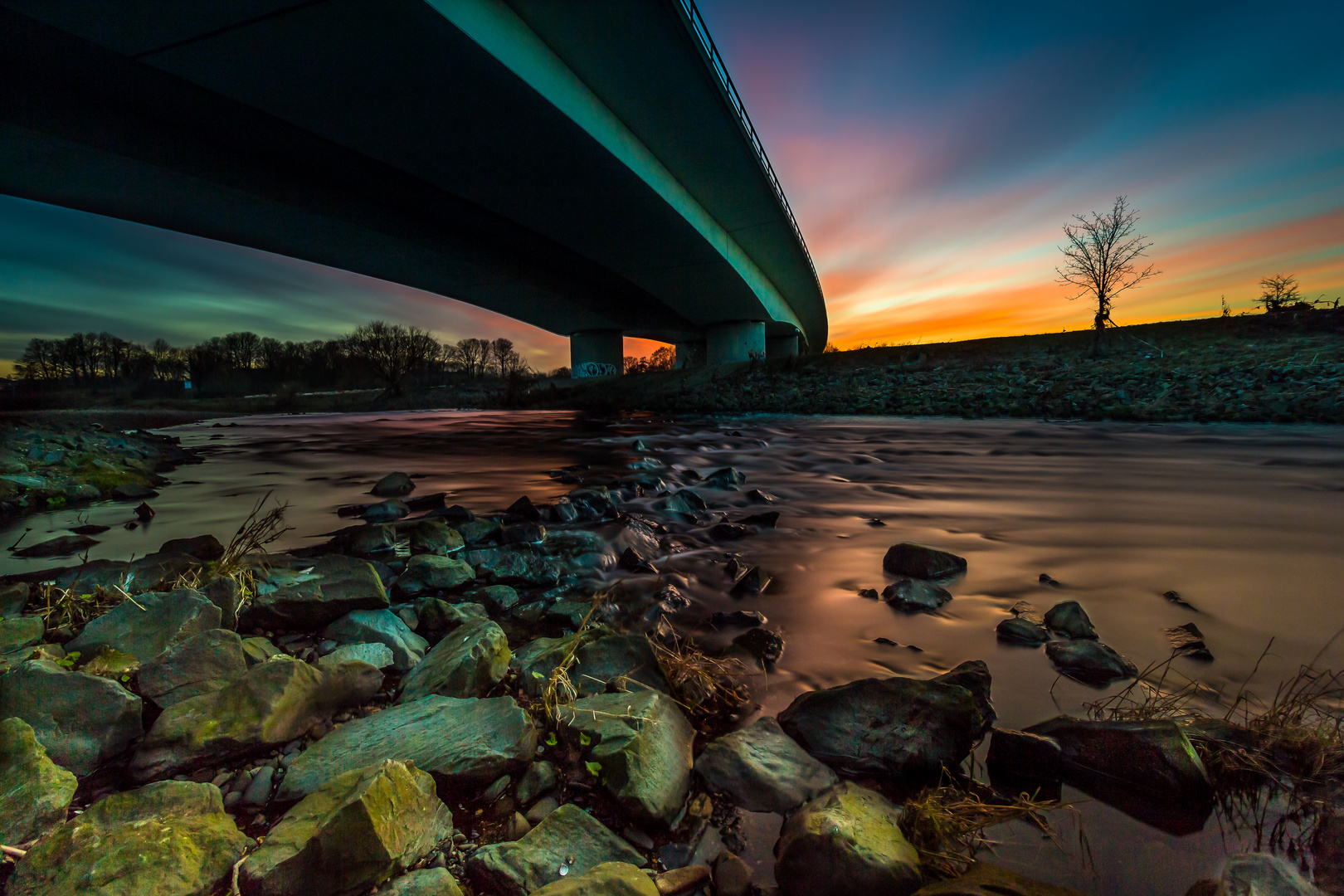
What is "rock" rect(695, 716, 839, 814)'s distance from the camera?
147cm

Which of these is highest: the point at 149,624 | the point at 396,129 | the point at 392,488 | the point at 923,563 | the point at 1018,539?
the point at 396,129

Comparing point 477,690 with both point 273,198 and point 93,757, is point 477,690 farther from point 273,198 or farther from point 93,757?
point 273,198

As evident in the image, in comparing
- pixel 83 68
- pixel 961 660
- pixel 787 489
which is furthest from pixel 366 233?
pixel 961 660

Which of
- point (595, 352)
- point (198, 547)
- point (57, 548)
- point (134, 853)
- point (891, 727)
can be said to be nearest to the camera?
point (134, 853)

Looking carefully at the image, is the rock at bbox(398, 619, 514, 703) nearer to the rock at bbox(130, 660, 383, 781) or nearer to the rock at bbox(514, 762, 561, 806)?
the rock at bbox(130, 660, 383, 781)

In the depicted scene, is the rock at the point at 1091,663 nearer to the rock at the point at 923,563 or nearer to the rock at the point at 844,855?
the rock at the point at 923,563

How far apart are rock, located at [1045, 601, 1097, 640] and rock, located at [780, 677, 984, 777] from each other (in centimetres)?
122

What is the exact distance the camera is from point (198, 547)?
3.42m

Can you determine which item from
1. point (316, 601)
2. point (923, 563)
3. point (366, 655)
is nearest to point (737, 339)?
point (923, 563)

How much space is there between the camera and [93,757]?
1.48 metres

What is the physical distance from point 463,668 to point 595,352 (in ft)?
129

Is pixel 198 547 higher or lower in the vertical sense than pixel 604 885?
higher

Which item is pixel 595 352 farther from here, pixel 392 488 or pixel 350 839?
pixel 350 839

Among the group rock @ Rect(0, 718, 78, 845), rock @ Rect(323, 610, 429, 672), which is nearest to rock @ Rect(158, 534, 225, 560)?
rock @ Rect(323, 610, 429, 672)
